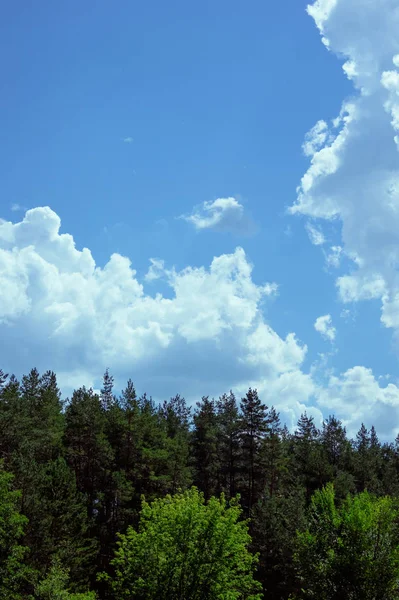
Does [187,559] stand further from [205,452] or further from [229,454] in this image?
[205,452]

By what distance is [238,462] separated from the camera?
224 feet

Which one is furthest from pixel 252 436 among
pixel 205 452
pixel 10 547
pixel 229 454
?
pixel 10 547

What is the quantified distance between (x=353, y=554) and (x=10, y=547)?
23.1 metres

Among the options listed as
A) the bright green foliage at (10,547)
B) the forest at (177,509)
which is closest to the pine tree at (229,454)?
the forest at (177,509)

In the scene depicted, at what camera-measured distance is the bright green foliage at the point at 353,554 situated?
2853 cm

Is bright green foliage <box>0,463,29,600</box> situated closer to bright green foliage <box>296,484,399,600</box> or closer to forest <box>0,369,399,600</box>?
forest <box>0,369,399,600</box>

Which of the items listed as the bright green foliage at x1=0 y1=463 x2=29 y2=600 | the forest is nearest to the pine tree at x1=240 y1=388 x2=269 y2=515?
the forest

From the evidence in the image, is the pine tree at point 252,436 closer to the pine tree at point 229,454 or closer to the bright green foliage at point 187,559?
the pine tree at point 229,454

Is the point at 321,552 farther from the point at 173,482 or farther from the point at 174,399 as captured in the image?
the point at 174,399

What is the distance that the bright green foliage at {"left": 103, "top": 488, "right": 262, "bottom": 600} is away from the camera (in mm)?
29469

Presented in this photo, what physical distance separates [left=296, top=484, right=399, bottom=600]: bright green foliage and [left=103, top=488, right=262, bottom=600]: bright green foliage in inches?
142

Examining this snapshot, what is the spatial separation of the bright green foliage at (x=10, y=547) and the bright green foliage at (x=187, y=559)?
32.0ft

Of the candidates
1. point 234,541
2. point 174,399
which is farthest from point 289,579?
point 174,399

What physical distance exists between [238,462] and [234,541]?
124 ft
